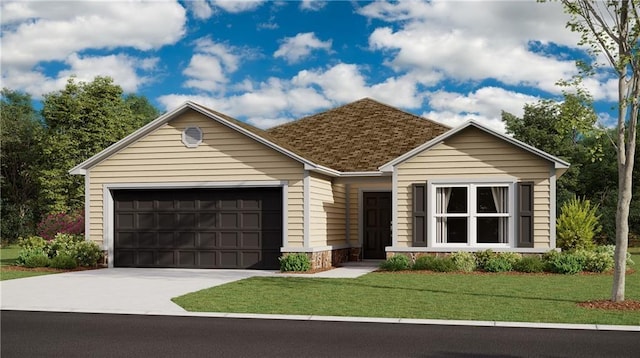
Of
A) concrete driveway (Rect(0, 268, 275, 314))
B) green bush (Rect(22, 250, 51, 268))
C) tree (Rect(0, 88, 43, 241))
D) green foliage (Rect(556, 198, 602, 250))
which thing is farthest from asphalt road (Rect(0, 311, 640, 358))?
tree (Rect(0, 88, 43, 241))

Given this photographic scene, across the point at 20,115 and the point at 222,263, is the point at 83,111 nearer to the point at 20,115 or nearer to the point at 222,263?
the point at 20,115

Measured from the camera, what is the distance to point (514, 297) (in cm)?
1322

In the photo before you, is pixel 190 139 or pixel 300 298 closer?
pixel 300 298

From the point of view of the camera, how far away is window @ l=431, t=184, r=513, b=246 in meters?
19.5

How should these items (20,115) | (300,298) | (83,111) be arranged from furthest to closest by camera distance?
1. (20,115)
2. (83,111)
3. (300,298)

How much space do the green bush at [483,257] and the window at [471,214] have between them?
0.44m

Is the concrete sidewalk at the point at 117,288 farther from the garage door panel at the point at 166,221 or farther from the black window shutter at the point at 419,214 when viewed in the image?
the black window shutter at the point at 419,214

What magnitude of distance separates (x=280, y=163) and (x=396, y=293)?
7087 mm

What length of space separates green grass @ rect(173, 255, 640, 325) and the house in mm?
2381

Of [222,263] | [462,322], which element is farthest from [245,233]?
[462,322]

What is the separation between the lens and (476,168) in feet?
64.5

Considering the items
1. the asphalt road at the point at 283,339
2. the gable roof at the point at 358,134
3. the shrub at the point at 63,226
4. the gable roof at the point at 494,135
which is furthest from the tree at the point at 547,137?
the asphalt road at the point at 283,339

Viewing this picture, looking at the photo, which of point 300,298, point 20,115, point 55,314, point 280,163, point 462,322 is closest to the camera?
point 462,322

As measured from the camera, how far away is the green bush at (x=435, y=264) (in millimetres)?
18969
